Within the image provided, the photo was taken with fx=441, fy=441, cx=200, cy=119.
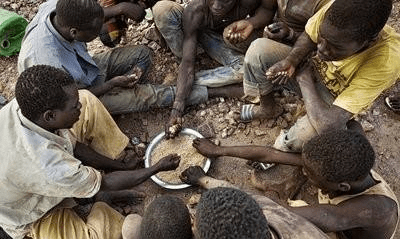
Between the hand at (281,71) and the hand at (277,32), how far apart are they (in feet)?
1.34

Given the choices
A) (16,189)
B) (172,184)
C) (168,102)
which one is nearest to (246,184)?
(172,184)

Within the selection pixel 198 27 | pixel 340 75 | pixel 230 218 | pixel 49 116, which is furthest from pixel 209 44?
pixel 230 218

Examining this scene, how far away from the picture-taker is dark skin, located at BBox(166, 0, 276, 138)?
127 inches

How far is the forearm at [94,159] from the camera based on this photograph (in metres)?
2.84

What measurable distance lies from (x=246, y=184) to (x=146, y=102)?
975 mm

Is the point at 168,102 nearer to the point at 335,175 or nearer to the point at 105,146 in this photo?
the point at 105,146

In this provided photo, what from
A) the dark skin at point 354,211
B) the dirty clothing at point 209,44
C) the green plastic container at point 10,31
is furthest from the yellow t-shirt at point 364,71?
the green plastic container at point 10,31

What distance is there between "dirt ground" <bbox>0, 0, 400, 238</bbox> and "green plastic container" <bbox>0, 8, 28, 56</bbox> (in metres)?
0.14

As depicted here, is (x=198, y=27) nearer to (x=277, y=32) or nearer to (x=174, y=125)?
(x=277, y=32)

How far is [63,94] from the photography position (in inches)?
89.6

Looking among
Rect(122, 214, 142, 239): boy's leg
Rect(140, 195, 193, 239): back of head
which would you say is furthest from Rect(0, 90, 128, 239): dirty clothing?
Answer: Rect(140, 195, 193, 239): back of head

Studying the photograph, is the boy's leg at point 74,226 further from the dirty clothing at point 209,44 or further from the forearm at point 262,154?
the dirty clothing at point 209,44

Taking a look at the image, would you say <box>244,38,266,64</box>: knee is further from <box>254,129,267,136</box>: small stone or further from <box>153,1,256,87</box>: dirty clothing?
<box>254,129,267,136</box>: small stone

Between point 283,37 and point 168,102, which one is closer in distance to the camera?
point 283,37
